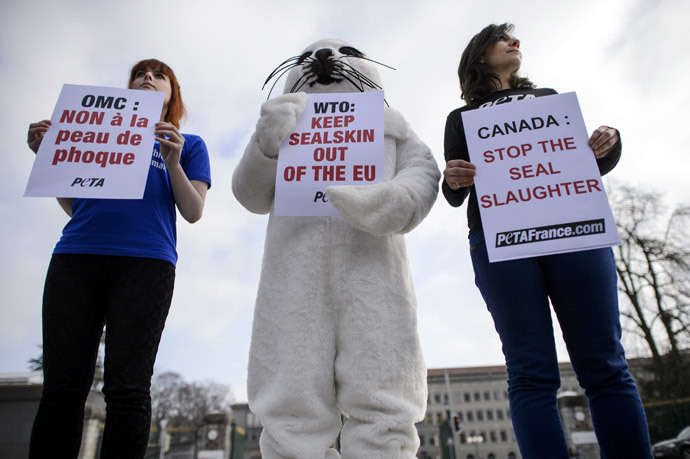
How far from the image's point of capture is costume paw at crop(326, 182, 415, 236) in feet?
5.11

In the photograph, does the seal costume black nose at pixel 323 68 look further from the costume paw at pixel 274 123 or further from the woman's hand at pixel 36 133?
the woman's hand at pixel 36 133

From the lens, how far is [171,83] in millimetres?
2379

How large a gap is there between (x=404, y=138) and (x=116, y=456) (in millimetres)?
1645

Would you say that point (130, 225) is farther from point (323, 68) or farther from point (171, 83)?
point (323, 68)

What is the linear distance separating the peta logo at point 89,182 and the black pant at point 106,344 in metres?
0.29

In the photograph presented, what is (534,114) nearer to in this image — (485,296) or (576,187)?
(576,187)

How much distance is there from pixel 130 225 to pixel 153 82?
33.8 inches

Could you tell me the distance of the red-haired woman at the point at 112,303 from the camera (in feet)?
5.05

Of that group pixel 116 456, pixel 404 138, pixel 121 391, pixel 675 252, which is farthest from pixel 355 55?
pixel 675 252

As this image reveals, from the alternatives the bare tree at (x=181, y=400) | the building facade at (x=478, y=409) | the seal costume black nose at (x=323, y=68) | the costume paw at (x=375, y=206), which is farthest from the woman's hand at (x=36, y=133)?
the building facade at (x=478, y=409)

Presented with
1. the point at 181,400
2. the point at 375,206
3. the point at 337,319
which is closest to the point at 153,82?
the point at 375,206

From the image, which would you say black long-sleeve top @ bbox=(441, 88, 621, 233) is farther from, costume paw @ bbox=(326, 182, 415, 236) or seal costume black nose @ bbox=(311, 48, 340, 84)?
seal costume black nose @ bbox=(311, 48, 340, 84)

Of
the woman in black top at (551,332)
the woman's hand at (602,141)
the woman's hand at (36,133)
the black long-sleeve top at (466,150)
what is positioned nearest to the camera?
the woman in black top at (551,332)

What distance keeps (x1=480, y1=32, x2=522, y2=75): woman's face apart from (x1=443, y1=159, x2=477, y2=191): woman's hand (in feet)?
2.35
